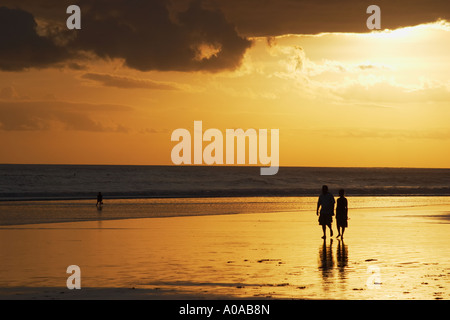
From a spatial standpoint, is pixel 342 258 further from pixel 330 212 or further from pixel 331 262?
pixel 330 212

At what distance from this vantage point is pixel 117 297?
42.3ft

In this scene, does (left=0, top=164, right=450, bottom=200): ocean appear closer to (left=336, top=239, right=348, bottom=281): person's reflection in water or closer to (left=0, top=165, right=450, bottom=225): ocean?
(left=0, top=165, right=450, bottom=225): ocean

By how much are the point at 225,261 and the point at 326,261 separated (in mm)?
2842

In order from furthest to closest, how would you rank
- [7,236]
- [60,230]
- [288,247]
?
[60,230], [7,236], [288,247]

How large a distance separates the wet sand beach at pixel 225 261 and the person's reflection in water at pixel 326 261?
3cm

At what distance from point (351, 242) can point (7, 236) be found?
1323cm

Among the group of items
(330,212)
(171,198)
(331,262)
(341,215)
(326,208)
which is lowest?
(331,262)

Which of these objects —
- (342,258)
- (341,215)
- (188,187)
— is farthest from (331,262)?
(188,187)

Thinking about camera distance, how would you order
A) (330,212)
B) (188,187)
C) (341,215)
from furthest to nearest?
(188,187), (330,212), (341,215)

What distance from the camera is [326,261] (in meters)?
18.1

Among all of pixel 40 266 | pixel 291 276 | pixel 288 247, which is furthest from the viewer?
pixel 288 247
